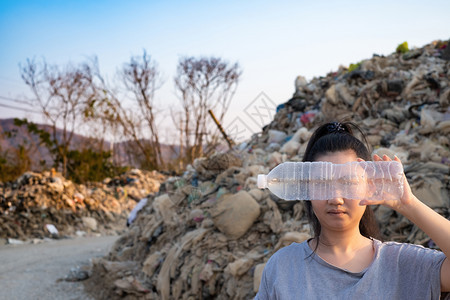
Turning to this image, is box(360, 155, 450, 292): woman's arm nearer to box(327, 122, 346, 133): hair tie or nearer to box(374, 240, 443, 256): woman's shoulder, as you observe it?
box(374, 240, 443, 256): woman's shoulder

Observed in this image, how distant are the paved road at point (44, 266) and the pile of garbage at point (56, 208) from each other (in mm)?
823

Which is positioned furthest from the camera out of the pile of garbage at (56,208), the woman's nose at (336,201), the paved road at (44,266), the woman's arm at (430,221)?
the pile of garbage at (56,208)

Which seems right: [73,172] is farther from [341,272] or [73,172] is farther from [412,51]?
[341,272]

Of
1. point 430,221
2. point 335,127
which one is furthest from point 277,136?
point 430,221

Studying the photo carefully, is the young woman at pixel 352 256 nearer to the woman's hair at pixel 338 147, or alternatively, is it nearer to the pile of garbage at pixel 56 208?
the woman's hair at pixel 338 147

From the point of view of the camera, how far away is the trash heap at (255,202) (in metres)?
3.57

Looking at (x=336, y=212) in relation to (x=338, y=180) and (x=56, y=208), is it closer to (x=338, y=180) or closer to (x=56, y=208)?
(x=338, y=180)

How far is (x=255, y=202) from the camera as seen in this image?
3.99 m

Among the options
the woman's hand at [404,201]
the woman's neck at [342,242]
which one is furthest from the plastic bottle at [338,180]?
the woman's neck at [342,242]

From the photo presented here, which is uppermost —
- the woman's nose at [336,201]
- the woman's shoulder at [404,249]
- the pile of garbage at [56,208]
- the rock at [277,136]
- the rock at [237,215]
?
the rock at [277,136]

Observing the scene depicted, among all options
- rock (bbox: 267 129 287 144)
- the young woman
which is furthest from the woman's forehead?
rock (bbox: 267 129 287 144)

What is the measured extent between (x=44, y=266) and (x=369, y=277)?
19.5 feet

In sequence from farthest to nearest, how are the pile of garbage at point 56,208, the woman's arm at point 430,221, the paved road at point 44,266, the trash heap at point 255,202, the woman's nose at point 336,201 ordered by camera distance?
1. the pile of garbage at point 56,208
2. the paved road at point 44,266
3. the trash heap at point 255,202
4. the woman's nose at point 336,201
5. the woman's arm at point 430,221

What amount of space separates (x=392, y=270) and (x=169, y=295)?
3.06 metres
